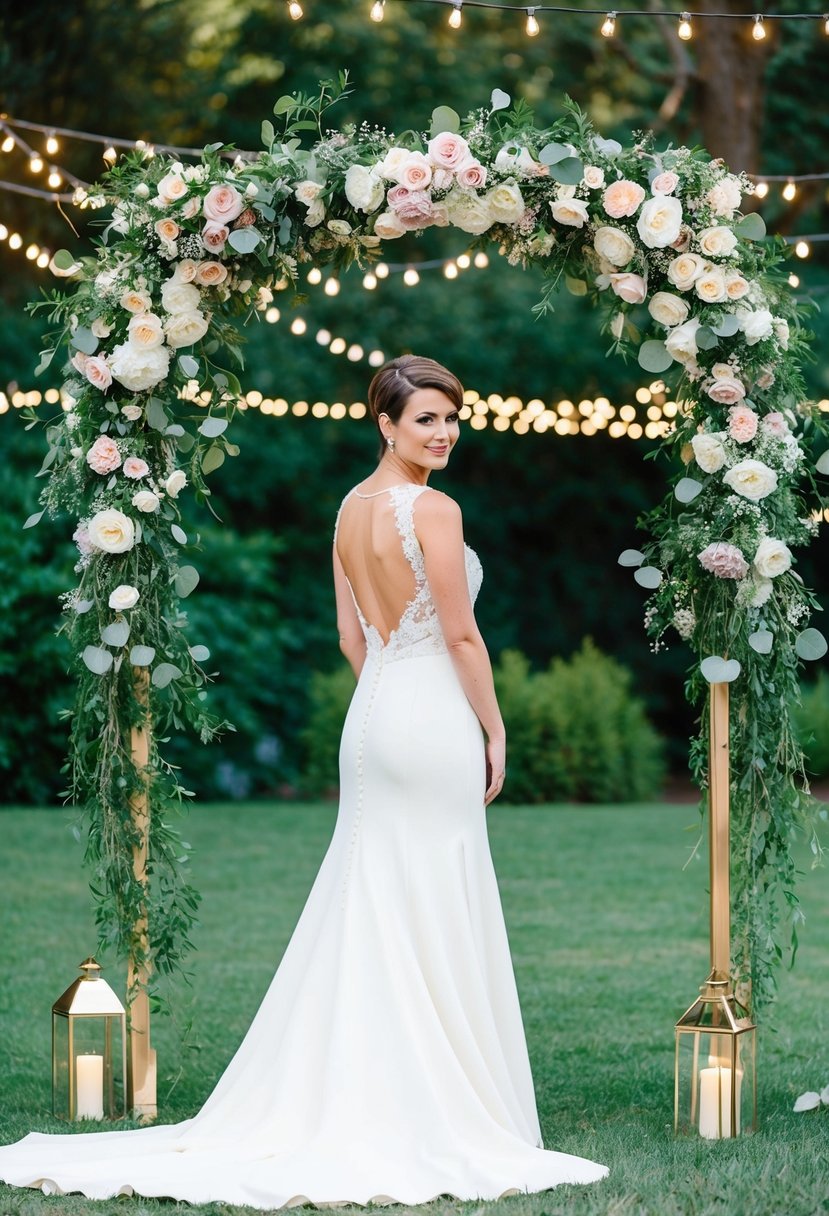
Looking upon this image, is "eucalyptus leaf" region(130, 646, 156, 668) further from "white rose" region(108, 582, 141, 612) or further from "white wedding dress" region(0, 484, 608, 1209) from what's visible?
"white wedding dress" region(0, 484, 608, 1209)

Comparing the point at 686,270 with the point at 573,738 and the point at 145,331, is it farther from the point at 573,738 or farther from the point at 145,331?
the point at 573,738

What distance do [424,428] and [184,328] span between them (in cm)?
97

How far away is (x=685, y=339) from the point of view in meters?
5.09

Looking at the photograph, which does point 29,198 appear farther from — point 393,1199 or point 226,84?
point 393,1199

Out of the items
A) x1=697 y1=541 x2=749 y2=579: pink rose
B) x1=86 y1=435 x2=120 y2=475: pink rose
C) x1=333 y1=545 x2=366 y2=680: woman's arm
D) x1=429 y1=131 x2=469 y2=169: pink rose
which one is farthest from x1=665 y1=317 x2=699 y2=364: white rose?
x1=86 y1=435 x2=120 y2=475: pink rose

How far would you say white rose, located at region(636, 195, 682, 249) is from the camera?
16.4 feet

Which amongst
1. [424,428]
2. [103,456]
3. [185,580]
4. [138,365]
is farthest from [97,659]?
[424,428]

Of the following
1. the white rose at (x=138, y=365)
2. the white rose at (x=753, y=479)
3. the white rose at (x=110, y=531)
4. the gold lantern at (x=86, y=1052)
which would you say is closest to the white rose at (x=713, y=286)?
the white rose at (x=753, y=479)

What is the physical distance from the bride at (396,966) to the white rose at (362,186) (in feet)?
2.13

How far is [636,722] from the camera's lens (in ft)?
45.9

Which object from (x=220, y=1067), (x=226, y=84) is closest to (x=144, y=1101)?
(x=220, y=1067)

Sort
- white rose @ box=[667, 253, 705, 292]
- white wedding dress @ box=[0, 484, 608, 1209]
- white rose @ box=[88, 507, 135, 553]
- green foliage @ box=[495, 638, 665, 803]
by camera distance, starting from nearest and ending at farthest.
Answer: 1. white wedding dress @ box=[0, 484, 608, 1209]
2. white rose @ box=[667, 253, 705, 292]
3. white rose @ box=[88, 507, 135, 553]
4. green foliage @ box=[495, 638, 665, 803]

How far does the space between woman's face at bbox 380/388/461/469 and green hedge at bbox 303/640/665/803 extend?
8.62m

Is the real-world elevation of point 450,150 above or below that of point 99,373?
above
